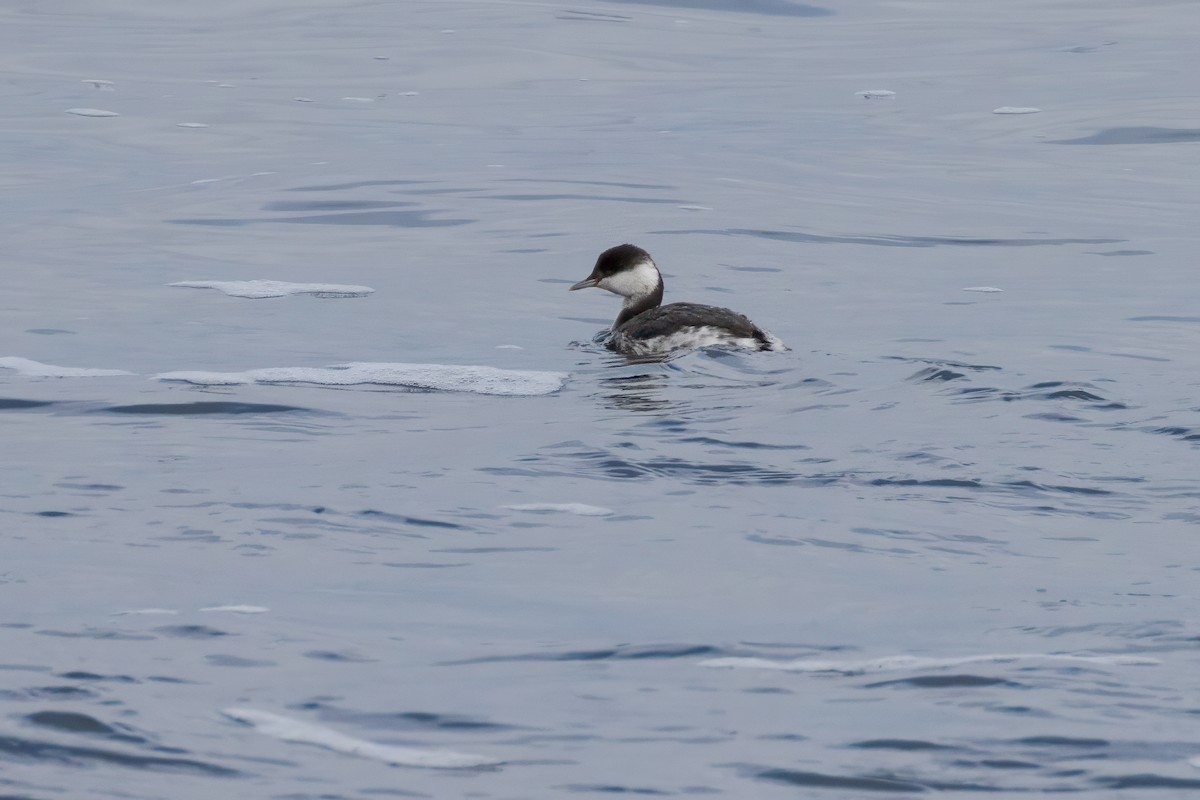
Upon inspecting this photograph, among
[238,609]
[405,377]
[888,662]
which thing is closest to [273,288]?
[405,377]

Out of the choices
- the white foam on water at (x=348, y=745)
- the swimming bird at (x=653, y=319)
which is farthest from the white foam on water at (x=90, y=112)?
the white foam on water at (x=348, y=745)

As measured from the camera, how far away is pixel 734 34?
2975 cm

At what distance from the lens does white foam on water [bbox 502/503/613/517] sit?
7176mm

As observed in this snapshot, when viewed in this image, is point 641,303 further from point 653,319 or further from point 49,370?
point 49,370

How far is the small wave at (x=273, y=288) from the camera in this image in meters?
13.1

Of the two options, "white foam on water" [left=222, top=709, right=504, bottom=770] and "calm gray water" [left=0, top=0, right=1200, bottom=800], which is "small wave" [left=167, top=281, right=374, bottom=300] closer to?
"calm gray water" [left=0, top=0, right=1200, bottom=800]

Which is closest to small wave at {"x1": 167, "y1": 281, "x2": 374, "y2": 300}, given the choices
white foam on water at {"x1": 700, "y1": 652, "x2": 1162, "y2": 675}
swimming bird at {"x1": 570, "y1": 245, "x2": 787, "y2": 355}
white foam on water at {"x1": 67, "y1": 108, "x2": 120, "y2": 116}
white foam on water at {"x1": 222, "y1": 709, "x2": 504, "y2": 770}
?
swimming bird at {"x1": 570, "y1": 245, "x2": 787, "y2": 355}

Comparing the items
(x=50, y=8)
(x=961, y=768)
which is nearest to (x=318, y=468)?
(x=961, y=768)

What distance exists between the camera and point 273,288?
522 inches

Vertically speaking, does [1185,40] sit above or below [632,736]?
above

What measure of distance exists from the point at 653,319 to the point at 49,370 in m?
3.60

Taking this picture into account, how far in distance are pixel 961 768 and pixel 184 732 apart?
75.6 inches

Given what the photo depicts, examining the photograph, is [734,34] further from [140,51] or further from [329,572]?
[329,572]

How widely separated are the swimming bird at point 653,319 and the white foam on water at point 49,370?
3132mm
